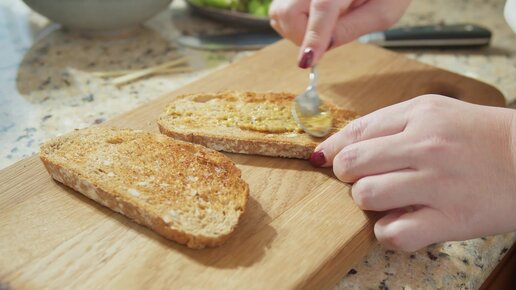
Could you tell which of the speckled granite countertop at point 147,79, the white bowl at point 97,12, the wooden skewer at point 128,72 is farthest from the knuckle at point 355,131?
the white bowl at point 97,12

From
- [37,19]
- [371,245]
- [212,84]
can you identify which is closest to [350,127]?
[371,245]

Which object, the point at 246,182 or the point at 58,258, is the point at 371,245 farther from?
the point at 58,258

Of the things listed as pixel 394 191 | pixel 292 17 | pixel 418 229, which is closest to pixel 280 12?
pixel 292 17

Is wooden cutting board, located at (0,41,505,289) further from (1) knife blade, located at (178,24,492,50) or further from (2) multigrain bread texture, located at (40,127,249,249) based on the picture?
(1) knife blade, located at (178,24,492,50)

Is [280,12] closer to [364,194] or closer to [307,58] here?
[307,58]

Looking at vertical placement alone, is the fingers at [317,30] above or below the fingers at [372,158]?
above

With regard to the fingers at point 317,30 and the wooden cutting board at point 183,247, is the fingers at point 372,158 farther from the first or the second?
the fingers at point 317,30
